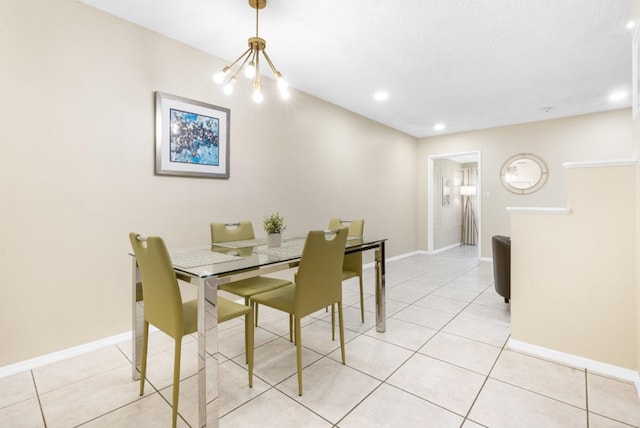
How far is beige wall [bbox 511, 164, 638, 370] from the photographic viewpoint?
188 centimetres

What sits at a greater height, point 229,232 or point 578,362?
point 229,232

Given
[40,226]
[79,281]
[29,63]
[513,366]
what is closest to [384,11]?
[29,63]

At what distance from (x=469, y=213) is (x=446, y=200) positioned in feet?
4.32

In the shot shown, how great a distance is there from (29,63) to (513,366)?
12.5 feet

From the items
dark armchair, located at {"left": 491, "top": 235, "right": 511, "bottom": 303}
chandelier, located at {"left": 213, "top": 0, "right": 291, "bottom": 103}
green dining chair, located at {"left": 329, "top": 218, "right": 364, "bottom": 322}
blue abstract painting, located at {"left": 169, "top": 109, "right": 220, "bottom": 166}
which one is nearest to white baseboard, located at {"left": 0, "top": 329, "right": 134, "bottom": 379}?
blue abstract painting, located at {"left": 169, "top": 109, "right": 220, "bottom": 166}

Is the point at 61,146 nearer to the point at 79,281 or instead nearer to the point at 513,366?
the point at 79,281

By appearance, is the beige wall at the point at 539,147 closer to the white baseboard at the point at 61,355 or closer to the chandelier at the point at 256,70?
the chandelier at the point at 256,70

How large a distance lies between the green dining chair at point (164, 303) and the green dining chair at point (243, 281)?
42cm

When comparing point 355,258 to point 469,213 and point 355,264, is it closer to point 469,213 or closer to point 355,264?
point 355,264

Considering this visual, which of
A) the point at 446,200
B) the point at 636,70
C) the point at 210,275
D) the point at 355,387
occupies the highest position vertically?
the point at 636,70

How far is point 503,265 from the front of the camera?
2.98 m

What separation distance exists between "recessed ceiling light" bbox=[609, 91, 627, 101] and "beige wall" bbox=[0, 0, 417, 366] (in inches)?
181

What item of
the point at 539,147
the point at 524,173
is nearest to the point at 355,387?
the point at 524,173

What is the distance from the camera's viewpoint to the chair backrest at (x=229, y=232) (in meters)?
2.53
